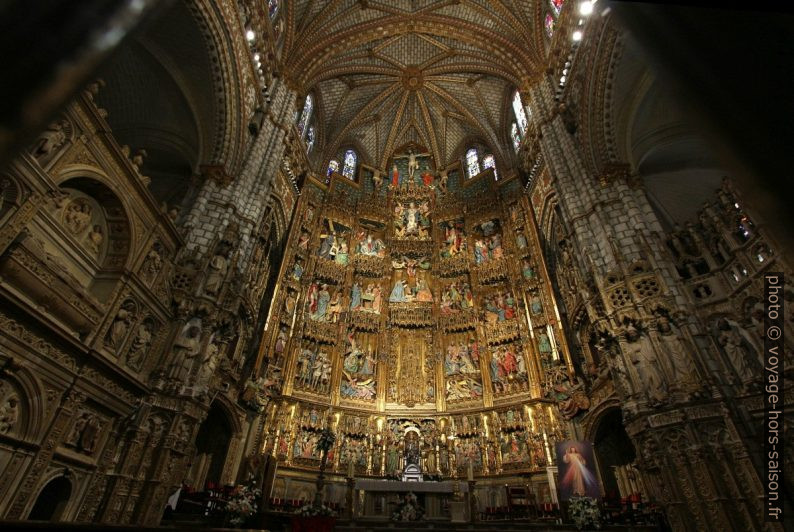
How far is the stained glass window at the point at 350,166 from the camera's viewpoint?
25.2 meters

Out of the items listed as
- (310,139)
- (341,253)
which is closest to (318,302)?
(341,253)

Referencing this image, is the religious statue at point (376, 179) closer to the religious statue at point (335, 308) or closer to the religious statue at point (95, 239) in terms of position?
Answer: the religious statue at point (335, 308)

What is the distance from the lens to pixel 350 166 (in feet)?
84.1

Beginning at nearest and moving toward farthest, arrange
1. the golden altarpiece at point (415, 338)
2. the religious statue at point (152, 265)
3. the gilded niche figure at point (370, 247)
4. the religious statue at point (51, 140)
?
the religious statue at point (51, 140), the religious statue at point (152, 265), the golden altarpiece at point (415, 338), the gilded niche figure at point (370, 247)

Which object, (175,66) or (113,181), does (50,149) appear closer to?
(113,181)

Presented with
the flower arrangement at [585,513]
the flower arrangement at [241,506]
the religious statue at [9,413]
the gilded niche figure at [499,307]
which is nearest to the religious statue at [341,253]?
the gilded niche figure at [499,307]

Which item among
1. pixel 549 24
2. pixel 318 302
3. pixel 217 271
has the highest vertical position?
pixel 549 24

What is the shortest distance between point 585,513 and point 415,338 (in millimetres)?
10163

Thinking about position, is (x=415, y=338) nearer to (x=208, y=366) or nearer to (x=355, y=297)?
(x=355, y=297)

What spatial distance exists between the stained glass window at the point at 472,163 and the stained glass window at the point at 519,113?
3759 mm

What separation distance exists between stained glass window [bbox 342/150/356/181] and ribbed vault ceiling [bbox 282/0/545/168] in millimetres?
682

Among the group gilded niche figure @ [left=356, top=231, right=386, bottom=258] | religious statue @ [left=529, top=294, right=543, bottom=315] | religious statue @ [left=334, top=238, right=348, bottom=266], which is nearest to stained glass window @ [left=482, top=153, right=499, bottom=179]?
gilded niche figure @ [left=356, top=231, right=386, bottom=258]

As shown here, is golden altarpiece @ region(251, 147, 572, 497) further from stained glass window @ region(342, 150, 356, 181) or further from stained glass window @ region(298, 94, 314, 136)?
stained glass window @ region(298, 94, 314, 136)

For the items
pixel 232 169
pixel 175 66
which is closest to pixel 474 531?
pixel 232 169
